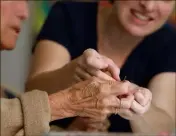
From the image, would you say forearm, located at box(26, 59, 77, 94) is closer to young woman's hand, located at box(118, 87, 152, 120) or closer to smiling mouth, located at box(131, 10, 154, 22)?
young woman's hand, located at box(118, 87, 152, 120)

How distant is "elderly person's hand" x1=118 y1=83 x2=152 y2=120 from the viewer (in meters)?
0.63

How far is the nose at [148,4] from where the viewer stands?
0.92m

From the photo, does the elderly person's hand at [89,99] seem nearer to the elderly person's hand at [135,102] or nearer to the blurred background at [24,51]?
the elderly person's hand at [135,102]

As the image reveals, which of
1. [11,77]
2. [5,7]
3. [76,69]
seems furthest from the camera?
[11,77]

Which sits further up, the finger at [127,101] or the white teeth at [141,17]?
the white teeth at [141,17]

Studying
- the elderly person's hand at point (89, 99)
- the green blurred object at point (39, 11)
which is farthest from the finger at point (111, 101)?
the green blurred object at point (39, 11)

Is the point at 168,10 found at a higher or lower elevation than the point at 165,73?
higher

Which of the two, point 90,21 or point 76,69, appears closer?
point 76,69

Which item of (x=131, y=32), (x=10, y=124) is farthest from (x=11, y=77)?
(x=10, y=124)

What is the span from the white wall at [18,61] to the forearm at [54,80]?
0.69 feet

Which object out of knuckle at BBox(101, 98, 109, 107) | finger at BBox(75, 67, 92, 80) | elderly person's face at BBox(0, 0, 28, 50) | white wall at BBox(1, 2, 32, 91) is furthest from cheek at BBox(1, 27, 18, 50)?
knuckle at BBox(101, 98, 109, 107)

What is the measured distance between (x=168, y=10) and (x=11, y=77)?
1.70 feet

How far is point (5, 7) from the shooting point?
0.82 metres

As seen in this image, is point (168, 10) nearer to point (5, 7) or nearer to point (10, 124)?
point (5, 7)
